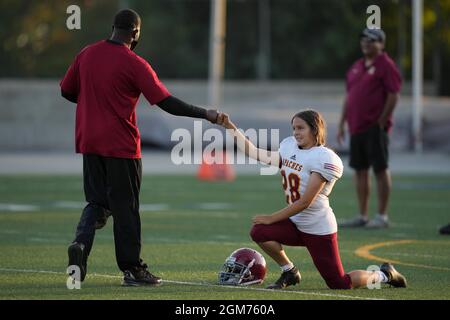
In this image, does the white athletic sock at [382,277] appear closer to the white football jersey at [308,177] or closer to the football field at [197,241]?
the football field at [197,241]

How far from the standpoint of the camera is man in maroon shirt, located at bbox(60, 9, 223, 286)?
7984 millimetres

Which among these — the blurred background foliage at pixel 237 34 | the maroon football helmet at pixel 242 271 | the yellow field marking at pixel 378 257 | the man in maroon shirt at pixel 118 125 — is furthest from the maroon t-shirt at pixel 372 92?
the blurred background foliage at pixel 237 34

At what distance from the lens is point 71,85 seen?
27.1 ft

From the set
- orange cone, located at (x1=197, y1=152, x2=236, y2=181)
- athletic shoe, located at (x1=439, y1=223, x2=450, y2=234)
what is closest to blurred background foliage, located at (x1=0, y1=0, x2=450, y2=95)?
orange cone, located at (x1=197, y1=152, x2=236, y2=181)

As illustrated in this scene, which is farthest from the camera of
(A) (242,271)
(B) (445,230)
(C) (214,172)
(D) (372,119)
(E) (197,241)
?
(C) (214,172)

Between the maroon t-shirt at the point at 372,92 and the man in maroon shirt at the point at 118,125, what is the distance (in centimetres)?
509

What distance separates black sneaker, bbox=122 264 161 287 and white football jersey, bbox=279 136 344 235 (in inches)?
46.2

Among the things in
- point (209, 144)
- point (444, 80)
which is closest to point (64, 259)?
point (209, 144)

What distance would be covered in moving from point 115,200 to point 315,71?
42960 millimetres

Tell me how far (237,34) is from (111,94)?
1652 inches

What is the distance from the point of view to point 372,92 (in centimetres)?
1284

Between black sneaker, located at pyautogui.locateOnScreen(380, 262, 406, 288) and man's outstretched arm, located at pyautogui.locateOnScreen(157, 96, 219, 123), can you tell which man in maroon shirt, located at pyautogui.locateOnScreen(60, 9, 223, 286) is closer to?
man's outstretched arm, located at pyautogui.locateOnScreen(157, 96, 219, 123)

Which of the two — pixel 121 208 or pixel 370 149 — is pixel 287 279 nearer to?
pixel 121 208

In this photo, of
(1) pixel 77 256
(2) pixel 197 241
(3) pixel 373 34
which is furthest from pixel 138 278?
(3) pixel 373 34
